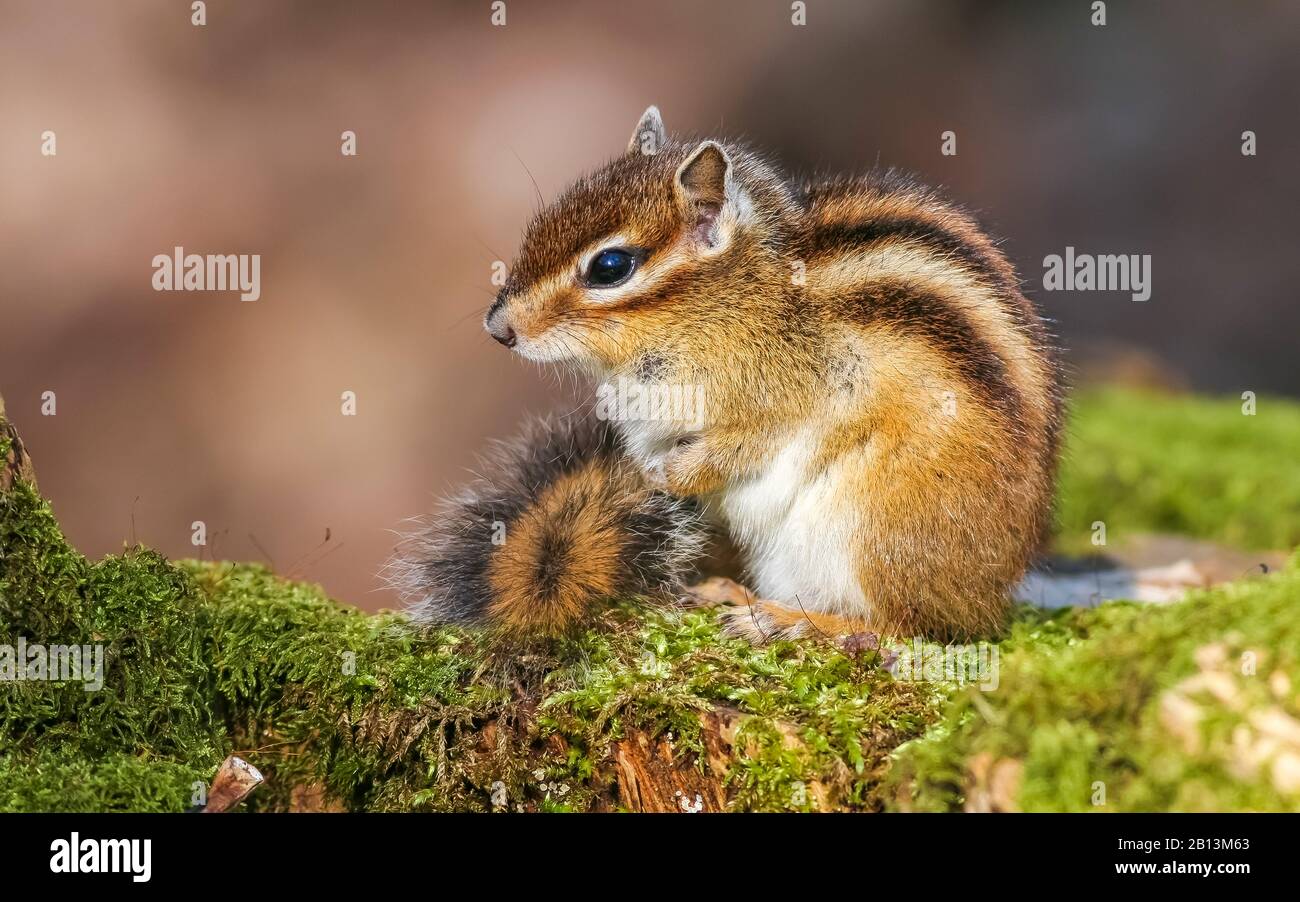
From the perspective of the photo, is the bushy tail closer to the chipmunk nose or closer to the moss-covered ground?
the moss-covered ground

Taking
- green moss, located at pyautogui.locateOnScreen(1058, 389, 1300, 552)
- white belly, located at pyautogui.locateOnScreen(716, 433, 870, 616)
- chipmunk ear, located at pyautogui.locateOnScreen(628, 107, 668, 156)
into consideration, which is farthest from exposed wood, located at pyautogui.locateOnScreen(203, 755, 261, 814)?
green moss, located at pyautogui.locateOnScreen(1058, 389, 1300, 552)

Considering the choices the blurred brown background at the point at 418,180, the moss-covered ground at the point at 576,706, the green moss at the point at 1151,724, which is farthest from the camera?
the blurred brown background at the point at 418,180

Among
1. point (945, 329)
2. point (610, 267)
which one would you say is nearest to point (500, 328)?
point (610, 267)

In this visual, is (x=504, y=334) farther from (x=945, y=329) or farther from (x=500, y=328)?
(x=945, y=329)

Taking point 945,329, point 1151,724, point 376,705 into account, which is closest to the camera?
point 1151,724

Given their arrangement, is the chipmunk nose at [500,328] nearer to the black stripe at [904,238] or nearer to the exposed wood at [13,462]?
the black stripe at [904,238]

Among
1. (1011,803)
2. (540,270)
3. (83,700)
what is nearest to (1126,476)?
(540,270)

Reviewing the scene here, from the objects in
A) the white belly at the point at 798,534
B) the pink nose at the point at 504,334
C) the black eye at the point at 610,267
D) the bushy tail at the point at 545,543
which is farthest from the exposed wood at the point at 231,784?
the black eye at the point at 610,267

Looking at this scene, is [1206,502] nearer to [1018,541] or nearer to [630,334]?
[1018,541]
